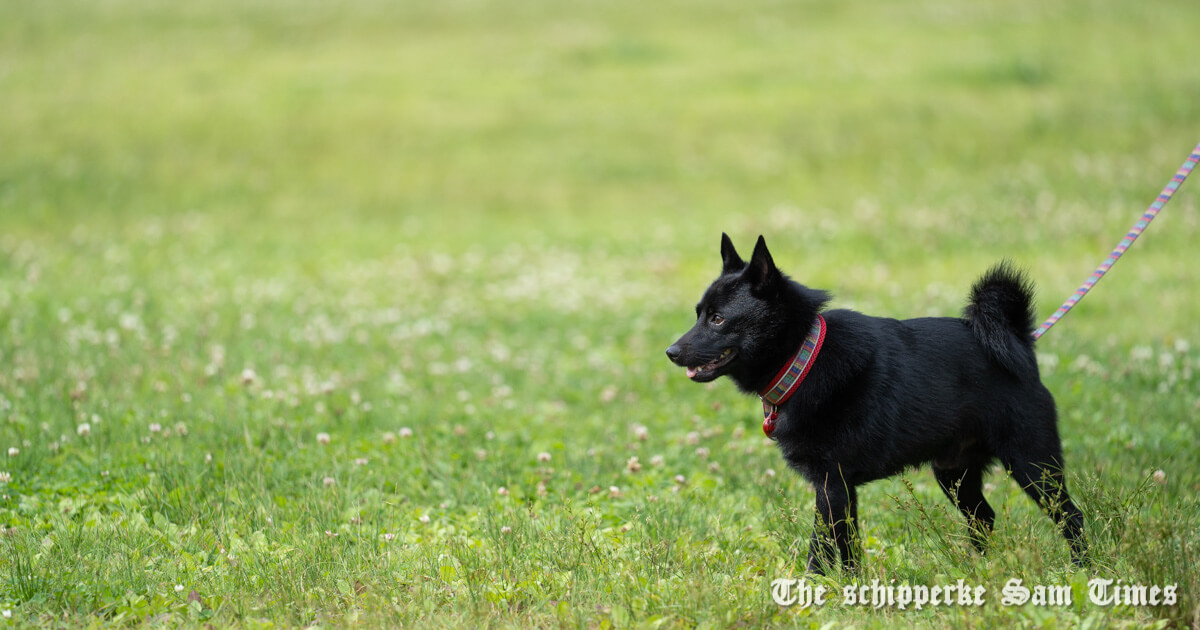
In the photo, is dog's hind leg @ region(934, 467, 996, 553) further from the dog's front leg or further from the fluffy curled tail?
the dog's front leg

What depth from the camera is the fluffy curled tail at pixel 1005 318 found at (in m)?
4.42

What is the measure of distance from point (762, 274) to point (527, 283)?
28.9 feet

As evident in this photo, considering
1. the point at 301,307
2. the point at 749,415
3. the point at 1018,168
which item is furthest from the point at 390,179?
the point at 749,415

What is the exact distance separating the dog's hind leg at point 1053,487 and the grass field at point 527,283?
0.38 ft

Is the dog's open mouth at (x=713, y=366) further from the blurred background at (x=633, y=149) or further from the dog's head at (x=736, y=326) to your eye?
the blurred background at (x=633, y=149)

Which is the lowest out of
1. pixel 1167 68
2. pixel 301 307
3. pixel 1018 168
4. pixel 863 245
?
pixel 301 307

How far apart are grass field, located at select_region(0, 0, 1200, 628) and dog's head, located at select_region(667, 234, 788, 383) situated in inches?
33.5

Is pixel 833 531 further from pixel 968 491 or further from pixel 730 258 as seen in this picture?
pixel 730 258

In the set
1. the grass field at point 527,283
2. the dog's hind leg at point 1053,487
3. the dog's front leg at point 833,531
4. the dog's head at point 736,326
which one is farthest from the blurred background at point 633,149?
the dog's front leg at point 833,531

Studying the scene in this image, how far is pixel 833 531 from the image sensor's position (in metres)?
4.16

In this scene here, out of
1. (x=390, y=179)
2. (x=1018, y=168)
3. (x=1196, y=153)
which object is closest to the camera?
(x=1196, y=153)

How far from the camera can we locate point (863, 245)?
46.4 ft

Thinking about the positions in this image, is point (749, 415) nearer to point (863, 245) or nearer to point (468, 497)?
point (468, 497)

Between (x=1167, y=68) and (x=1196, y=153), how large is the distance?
19.0 meters
